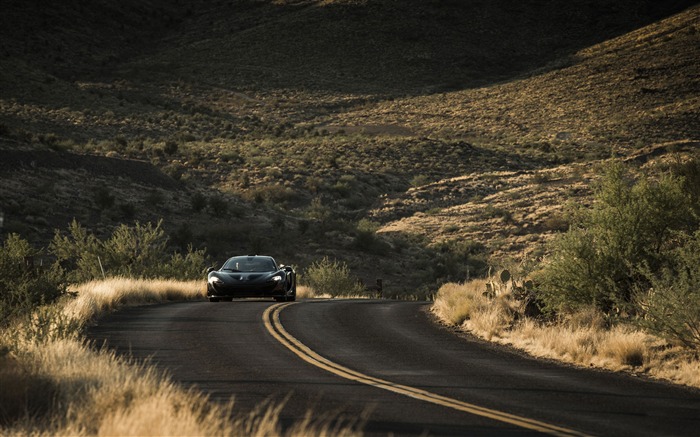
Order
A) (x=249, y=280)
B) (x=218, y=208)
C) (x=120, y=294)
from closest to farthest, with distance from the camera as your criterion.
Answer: (x=120, y=294) → (x=249, y=280) → (x=218, y=208)

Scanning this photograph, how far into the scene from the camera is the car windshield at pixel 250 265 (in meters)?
28.4

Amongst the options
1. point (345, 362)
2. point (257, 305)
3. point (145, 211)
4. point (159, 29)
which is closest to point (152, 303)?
point (257, 305)

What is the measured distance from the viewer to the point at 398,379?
43.7 feet

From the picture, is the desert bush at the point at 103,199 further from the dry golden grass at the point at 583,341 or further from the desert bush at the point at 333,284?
the dry golden grass at the point at 583,341

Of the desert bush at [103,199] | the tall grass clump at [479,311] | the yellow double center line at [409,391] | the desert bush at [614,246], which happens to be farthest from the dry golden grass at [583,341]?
the desert bush at [103,199]

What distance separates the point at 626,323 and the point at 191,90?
97329 mm

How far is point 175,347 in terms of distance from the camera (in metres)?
16.9

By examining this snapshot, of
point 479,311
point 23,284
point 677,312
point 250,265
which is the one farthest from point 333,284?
point 677,312

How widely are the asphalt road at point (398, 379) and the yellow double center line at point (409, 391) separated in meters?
0.01

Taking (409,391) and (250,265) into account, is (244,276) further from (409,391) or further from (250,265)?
(409,391)

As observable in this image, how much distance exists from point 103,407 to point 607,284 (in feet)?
38.5

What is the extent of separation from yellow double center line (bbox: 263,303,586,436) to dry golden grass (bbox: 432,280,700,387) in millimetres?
3834

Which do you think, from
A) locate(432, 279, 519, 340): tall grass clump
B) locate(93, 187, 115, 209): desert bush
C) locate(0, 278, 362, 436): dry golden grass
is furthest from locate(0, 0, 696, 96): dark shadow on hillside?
locate(0, 278, 362, 436): dry golden grass

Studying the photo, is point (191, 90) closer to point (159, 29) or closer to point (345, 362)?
point (159, 29)
